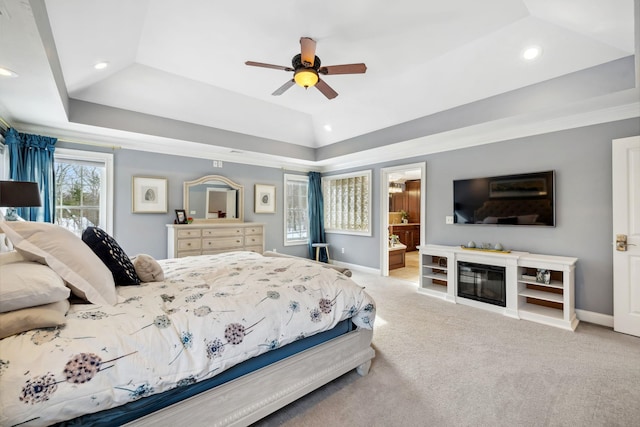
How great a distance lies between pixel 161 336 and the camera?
49.8 inches

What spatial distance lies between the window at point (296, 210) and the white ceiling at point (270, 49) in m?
2.40

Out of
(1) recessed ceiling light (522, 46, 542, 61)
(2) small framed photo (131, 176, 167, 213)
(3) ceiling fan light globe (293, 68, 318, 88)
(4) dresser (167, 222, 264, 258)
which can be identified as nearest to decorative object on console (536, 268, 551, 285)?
(1) recessed ceiling light (522, 46, 542, 61)

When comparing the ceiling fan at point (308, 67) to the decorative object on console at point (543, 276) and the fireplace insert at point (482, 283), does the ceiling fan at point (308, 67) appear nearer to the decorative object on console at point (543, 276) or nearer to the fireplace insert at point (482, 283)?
the fireplace insert at point (482, 283)

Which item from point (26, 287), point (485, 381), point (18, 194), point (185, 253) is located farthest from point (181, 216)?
point (485, 381)

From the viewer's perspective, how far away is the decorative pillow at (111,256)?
1806mm

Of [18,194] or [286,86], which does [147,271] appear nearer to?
[18,194]

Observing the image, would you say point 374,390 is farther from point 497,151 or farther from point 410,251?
point 410,251

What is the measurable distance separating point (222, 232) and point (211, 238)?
209 millimetres

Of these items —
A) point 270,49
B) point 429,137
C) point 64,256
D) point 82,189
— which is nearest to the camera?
point 64,256

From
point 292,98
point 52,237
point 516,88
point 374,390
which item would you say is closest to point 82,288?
point 52,237

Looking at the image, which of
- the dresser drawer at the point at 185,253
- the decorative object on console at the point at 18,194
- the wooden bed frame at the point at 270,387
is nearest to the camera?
the wooden bed frame at the point at 270,387

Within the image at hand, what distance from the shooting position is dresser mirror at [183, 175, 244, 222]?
16.1ft

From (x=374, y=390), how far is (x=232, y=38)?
3409 millimetres

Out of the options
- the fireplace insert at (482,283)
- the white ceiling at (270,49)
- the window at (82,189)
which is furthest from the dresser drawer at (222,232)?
the fireplace insert at (482,283)
